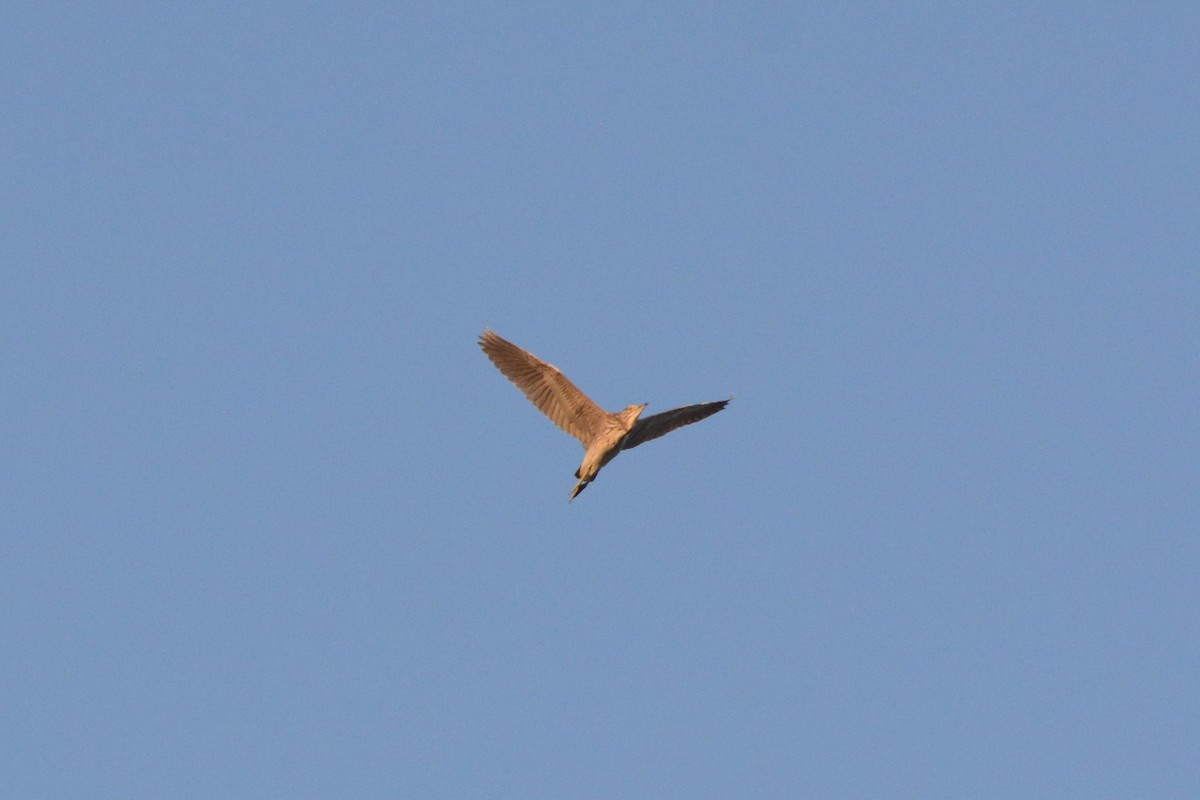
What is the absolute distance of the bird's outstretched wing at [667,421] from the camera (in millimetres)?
28766

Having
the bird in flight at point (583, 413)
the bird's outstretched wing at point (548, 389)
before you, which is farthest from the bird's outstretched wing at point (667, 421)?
the bird's outstretched wing at point (548, 389)

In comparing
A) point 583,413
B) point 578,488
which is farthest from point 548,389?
point 578,488

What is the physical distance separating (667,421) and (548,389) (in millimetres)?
2481

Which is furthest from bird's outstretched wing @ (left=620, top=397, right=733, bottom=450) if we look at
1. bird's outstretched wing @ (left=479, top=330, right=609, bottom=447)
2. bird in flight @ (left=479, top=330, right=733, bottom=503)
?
bird's outstretched wing @ (left=479, top=330, right=609, bottom=447)

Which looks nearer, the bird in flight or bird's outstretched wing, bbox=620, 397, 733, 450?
the bird in flight

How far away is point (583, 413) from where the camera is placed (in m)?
29.0

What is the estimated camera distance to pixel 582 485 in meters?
28.2

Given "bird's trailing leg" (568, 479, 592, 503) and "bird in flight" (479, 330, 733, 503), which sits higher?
"bird in flight" (479, 330, 733, 503)

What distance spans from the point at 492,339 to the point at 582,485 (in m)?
3.71

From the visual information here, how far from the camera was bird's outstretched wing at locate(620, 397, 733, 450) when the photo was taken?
2877cm

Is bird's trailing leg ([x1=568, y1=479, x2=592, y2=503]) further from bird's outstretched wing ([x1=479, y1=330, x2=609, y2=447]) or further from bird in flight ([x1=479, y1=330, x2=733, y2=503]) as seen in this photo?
bird's outstretched wing ([x1=479, y1=330, x2=609, y2=447])

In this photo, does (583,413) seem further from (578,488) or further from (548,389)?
(578,488)

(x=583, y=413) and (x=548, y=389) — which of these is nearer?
(x=583, y=413)

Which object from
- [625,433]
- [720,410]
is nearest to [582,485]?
[625,433]
